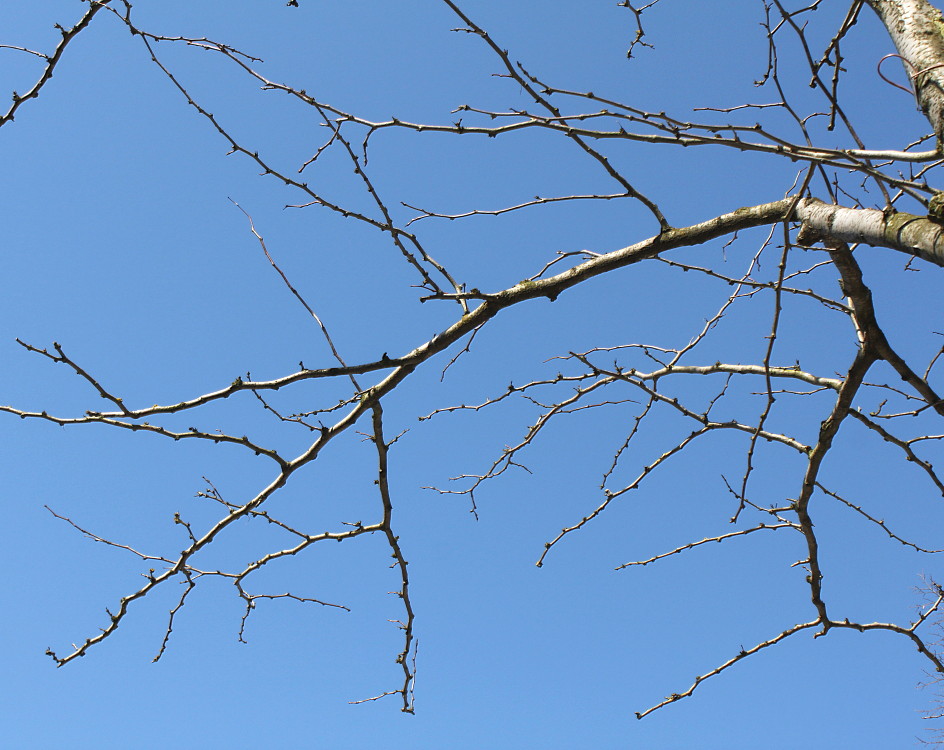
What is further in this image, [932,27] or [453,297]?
[932,27]

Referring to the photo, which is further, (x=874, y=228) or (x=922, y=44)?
(x=922, y=44)

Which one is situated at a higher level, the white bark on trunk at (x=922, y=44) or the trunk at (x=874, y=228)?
the white bark on trunk at (x=922, y=44)

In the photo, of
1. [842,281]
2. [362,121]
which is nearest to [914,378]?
[842,281]

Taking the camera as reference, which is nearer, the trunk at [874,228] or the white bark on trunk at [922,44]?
the trunk at [874,228]

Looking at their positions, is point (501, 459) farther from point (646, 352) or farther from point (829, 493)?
point (829, 493)

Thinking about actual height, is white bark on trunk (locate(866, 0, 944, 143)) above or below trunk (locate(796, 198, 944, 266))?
above

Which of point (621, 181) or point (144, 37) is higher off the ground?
point (144, 37)

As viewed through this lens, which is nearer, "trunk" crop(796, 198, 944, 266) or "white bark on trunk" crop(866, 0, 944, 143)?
"trunk" crop(796, 198, 944, 266)

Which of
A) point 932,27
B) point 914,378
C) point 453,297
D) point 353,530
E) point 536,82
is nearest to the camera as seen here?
point 536,82

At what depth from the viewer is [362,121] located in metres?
2.21

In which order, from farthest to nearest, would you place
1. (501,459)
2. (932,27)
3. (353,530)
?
(501,459)
(353,530)
(932,27)

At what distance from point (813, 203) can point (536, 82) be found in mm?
1072

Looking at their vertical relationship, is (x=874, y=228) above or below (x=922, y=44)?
below

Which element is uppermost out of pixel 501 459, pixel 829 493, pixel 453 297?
pixel 501 459
